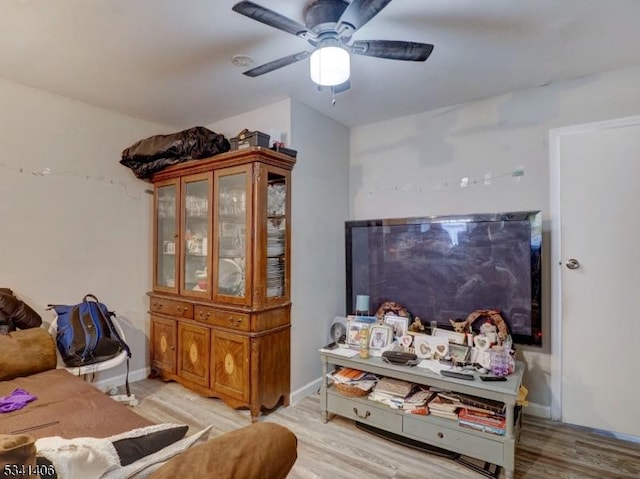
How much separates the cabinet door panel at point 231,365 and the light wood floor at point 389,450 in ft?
0.59

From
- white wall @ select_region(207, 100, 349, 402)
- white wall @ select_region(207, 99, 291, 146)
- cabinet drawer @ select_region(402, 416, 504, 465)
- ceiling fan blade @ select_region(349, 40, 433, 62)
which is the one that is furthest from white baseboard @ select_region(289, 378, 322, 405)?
ceiling fan blade @ select_region(349, 40, 433, 62)

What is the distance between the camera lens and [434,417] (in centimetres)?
214

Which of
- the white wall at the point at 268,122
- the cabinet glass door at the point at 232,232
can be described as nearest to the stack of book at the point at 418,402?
the cabinet glass door at the point at 232,232

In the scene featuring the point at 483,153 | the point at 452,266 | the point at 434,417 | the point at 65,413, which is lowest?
the point at 434,417

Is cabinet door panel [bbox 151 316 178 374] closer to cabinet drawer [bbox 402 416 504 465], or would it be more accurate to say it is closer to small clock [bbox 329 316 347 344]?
small clock [bbox 329 316 347 344]

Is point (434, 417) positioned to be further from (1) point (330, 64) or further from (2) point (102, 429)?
(1) point (330, 64)

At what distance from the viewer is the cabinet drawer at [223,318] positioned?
2.58 metres

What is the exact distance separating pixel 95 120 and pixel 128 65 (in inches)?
39.5

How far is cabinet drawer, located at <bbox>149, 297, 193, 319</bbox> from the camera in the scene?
117 inches

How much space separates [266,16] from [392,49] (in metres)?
0.61

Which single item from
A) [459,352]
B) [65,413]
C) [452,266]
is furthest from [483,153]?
[65,413]

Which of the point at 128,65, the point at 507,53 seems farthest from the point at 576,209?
the point at 128,65

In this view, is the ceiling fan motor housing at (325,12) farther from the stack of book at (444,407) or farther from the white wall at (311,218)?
the stack of book at (444,407)

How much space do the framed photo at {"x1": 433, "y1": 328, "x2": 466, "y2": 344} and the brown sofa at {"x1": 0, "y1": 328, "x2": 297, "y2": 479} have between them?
5.58 feet
